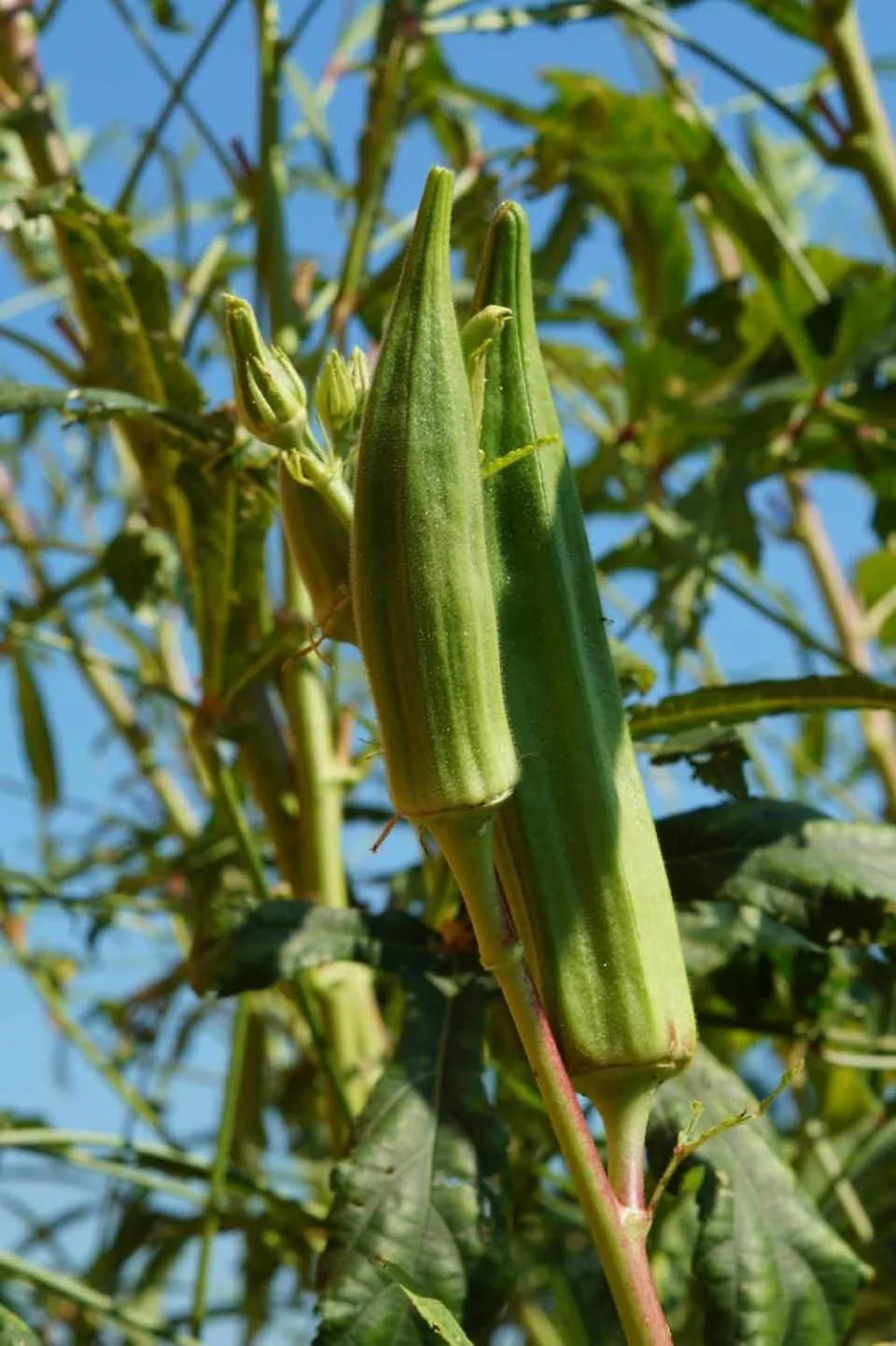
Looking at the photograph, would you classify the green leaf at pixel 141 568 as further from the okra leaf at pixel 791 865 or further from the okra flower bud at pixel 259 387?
the okra flower bud at pixel 259 387

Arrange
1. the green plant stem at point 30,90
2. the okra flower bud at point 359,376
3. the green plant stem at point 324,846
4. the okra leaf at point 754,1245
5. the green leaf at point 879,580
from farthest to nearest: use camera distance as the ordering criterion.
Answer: the green leaf at point 879,580, the green plant stem at point 30,90, the green plant stem at point 324,846, the okra leaf at point 754,1245, the okra flower bud at point 359,376

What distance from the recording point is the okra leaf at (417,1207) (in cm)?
68

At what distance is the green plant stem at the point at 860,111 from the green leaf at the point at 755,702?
1.72 feet

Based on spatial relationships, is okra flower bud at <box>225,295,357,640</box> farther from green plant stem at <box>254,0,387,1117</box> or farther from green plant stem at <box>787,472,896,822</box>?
green plant stem at <box>787,472,896,822</box>

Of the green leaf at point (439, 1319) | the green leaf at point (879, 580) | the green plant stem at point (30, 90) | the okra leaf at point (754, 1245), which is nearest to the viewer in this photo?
the green leaf at point (439, 1319)

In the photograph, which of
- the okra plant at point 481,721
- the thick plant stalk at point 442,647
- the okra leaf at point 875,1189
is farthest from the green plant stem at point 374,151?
the okra leaf at point 875,1189

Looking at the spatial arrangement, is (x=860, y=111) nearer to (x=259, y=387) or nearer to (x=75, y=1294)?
(x=259, y=387)

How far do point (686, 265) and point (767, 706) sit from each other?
0.78 metres

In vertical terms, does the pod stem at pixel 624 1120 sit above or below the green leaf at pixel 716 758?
below

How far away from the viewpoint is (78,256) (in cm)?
97

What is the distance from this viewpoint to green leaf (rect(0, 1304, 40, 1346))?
695 mm

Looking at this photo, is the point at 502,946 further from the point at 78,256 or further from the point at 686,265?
the point at 686,265

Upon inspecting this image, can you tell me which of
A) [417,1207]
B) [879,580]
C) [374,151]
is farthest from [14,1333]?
[879,580]

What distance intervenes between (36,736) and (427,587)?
45.5 inches
